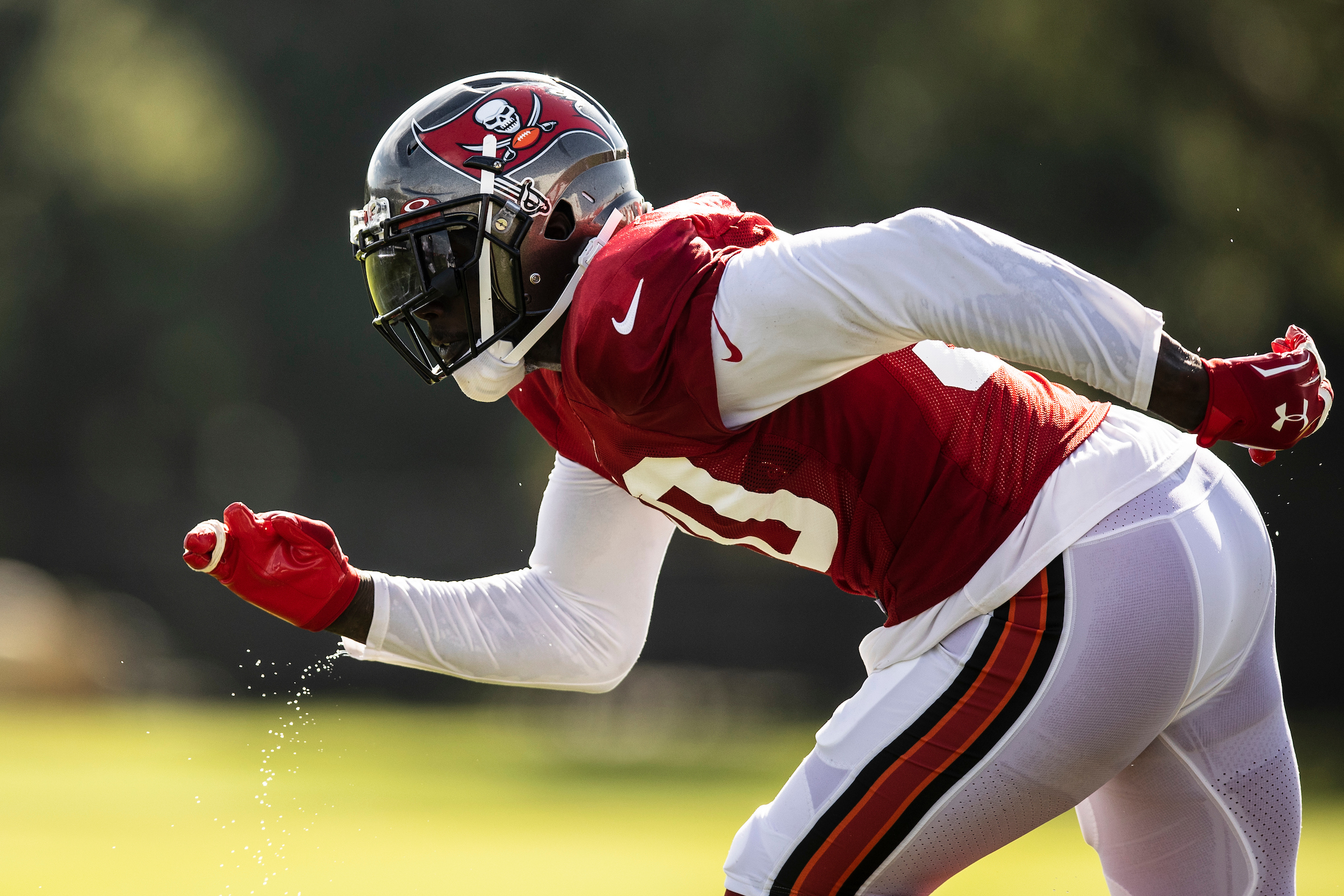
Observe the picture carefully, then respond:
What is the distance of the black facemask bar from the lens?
6.19 feet

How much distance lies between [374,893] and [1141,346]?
3.21 metres

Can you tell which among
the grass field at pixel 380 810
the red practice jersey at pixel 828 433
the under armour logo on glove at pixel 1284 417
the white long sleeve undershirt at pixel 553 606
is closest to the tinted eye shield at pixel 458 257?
the red practice jersey at pixel 828 433

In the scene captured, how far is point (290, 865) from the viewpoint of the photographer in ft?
14.1

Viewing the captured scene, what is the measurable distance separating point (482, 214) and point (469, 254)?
61 mm

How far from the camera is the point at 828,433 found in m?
1.66

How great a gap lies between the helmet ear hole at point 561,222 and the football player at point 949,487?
Answer: 0.04 feet

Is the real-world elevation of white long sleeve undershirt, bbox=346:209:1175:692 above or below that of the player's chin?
above

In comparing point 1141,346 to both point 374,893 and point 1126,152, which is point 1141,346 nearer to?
point 374,893

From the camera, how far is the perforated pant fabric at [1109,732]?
1580 millimetres

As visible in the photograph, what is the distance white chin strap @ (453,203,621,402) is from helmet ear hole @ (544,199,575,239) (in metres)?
0.04

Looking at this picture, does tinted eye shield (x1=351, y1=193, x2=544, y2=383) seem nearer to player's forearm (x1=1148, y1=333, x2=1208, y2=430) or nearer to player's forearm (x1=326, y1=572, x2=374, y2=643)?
player's forearm (x1=326, y1=572, x2=374, y2=643)

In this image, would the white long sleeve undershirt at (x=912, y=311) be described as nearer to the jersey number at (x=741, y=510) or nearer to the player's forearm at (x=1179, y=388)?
the player's forearm at (x=1179, y=388)

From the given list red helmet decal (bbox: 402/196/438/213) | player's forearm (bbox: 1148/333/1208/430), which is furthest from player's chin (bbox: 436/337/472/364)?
player's forearm (bbox: 1148/333/1208/430)

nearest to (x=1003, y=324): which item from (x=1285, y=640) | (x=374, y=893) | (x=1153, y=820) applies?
(x=1153, y=820)
